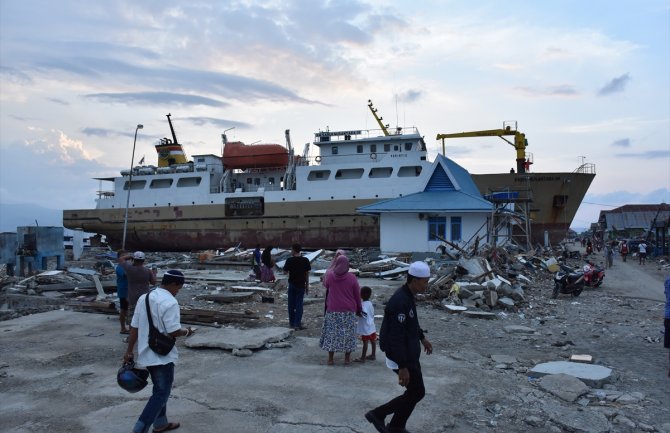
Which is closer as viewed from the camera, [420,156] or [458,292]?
[458,292]

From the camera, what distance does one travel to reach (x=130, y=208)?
115 feet

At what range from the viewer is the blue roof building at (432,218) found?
2203 centimetres

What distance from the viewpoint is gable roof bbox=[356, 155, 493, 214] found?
2192 centimetres

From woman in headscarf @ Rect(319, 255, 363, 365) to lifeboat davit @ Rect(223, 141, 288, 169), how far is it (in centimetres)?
2683

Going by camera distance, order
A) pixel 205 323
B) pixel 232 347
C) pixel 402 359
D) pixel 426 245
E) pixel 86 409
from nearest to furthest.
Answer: pixel 402 359 → pixel 86 409 → pixel 232 347 → pixel 205 323 → pixel 426 245

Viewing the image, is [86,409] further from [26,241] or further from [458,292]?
[26,241]

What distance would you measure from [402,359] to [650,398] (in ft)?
11.8

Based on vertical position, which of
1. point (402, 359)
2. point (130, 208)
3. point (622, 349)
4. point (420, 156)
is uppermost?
point (420, 156)

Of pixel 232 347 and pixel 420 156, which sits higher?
pixel 420 156

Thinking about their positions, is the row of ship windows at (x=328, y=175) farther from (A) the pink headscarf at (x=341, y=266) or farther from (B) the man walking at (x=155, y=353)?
(B) the man walking at (x=155, y=353)

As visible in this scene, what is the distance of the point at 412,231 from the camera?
22.7m

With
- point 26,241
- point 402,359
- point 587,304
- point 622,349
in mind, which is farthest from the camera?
point 26,241

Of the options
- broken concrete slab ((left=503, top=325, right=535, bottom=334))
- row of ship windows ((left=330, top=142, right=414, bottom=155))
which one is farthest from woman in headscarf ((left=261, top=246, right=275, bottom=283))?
row of ship windows ((left=330, top=142, right=414, bottom=155))

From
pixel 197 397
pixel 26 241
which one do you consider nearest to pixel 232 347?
pixel 197 397
